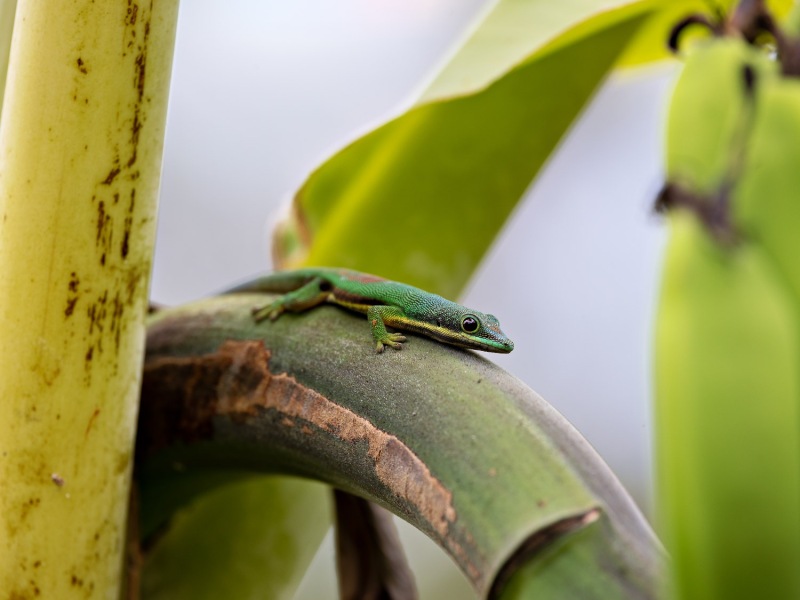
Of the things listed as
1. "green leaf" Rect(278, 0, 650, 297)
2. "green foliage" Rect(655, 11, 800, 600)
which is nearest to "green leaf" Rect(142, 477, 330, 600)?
"green leaf" Rect(278, 0, 650, 297)

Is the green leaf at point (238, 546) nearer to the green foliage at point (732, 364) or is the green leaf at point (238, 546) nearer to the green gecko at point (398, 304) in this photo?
the green gecko at point (398, 304)

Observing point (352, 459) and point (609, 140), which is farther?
point (609, 140)

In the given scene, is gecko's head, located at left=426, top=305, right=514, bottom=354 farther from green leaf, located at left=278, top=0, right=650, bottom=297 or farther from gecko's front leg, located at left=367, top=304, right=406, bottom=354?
gecko's front leg, located at left=367, top=304, right=406, bottom=354

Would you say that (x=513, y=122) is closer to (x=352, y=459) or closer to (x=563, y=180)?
(x=352, y=459)

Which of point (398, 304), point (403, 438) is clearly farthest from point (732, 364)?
point (398, 304)

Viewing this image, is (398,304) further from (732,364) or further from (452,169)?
(732,364)

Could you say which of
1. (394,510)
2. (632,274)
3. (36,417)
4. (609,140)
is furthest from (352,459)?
(609,140)

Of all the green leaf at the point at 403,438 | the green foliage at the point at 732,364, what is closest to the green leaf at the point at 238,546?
the green leaf at the point at 403,438
